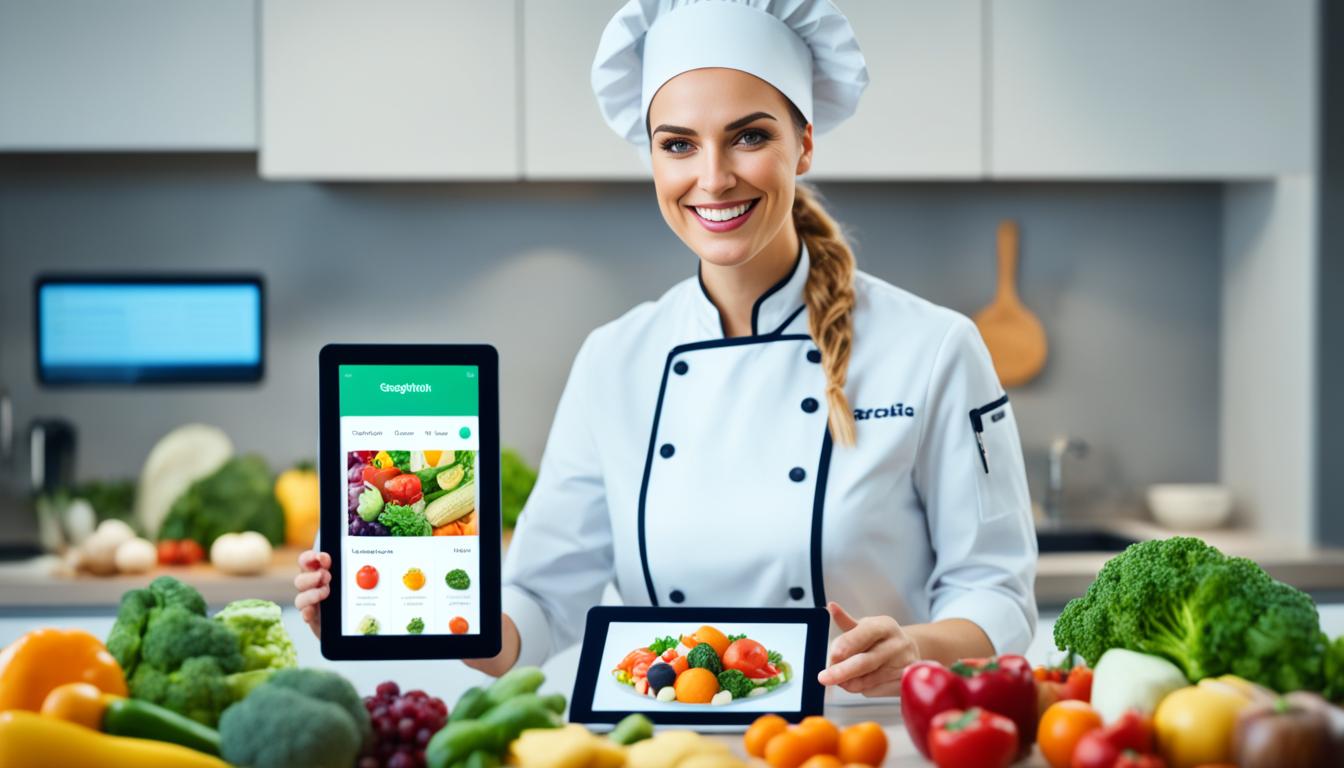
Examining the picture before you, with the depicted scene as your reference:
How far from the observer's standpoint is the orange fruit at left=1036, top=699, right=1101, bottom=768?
0.86m

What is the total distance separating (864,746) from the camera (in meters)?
0.89

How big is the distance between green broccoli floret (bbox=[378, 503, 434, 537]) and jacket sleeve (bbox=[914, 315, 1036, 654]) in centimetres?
59

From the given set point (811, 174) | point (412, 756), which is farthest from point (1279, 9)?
point (412, 756)

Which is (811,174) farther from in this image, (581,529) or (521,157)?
(581,529)

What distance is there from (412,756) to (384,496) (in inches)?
9.0

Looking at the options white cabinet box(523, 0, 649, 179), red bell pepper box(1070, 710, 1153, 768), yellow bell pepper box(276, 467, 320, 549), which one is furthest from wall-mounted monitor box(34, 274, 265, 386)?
red bell pepper box(1070, 710, 1153, 768)

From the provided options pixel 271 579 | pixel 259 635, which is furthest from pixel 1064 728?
pixel 271 579

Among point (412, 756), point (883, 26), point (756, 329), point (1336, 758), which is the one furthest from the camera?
point (883, 26)

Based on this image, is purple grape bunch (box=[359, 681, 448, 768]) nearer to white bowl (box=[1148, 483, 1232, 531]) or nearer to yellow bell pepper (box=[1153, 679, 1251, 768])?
yellow bell pepper (box=[1153, 679, 1251, 768])

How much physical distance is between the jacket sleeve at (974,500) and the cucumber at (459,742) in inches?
24.4

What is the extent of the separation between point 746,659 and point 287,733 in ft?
1.28

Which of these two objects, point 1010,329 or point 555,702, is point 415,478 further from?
point 1010,329

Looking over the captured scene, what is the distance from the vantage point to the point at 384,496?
3.36ft

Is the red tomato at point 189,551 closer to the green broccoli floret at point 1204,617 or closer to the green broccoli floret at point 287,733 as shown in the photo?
the green broccoli floret at point 287,733
